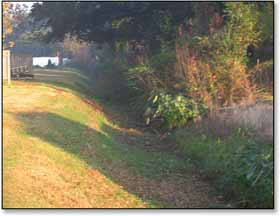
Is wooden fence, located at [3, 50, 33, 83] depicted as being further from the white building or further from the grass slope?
the grass slope

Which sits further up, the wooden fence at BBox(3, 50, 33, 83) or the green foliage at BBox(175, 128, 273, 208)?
the wooden fence at BBox(3, 50, 33, 83)

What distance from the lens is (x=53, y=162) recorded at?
696 centimetres

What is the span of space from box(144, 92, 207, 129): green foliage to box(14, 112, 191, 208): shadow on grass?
5.17 ft

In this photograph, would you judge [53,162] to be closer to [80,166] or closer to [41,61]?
[80,166]

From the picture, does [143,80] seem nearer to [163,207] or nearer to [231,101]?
[231,101]

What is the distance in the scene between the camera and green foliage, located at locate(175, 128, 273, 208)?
6344 millimetres

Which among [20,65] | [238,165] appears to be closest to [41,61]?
[20,65]

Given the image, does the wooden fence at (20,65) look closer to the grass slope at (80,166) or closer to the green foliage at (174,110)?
the grass slope at (80,166)

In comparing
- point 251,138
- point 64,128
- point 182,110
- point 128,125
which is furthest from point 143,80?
point 251,138

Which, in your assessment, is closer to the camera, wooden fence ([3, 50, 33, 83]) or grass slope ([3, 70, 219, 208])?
grass slope ([3, 70, 219, 208])

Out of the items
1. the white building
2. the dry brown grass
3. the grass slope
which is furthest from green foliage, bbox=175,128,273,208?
the white building

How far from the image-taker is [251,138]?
8422 mm

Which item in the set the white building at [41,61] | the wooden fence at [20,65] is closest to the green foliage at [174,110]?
the wooden fence at [20,65]

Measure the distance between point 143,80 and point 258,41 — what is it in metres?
3.07
